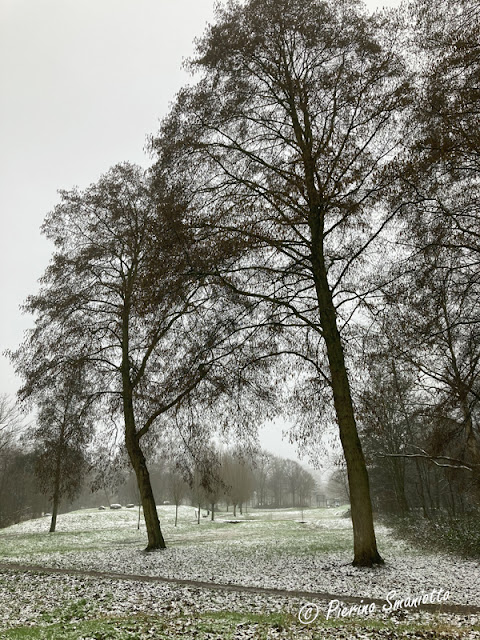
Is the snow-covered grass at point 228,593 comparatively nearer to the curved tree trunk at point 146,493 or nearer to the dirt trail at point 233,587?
the dirt trail at point 233,587

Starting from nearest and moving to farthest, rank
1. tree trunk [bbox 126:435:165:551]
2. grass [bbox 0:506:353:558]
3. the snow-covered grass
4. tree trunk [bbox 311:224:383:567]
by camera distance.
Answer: the snow-covered grass < tree trunk [bbox 311:224:383:567] < tree trunk [bbox 126:435:165:551] < grass [bbox 0:506:353:558]

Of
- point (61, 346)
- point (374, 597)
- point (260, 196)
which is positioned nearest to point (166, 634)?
point (374, 597)

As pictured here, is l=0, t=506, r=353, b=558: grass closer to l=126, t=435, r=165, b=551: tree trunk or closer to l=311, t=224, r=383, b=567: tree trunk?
l=126, t=435, r=165, b=551: tree trunk

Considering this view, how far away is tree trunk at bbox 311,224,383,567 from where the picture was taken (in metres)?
9.37

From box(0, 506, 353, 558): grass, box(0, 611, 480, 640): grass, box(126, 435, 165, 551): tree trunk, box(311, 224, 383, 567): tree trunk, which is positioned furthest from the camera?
box(0, 506, 353, 558): grass

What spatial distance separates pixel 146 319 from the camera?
10258mm

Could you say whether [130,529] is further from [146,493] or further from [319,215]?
[319,215]

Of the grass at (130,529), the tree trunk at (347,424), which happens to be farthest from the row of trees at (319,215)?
the grass at (130,529)

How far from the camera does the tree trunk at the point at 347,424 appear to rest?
937cm

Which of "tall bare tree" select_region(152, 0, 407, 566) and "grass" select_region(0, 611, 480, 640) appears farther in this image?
"tall bare tree" select_region(152, 0, 407, 566)

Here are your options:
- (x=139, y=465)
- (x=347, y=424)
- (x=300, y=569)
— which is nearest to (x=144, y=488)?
(x=139, y=465)

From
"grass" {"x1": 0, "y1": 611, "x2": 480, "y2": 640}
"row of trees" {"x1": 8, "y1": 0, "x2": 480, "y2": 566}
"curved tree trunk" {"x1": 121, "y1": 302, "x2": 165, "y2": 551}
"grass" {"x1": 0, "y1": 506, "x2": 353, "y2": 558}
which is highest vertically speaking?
"row of trees" {"x1": 8, "y1": 0, "x2": 480, "y2": 566}

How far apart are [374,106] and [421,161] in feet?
9.46

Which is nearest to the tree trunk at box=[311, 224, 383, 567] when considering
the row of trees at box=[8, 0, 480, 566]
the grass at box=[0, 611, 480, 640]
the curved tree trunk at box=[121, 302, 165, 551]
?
the row of trees at box=[8, 0, 480, 566]
